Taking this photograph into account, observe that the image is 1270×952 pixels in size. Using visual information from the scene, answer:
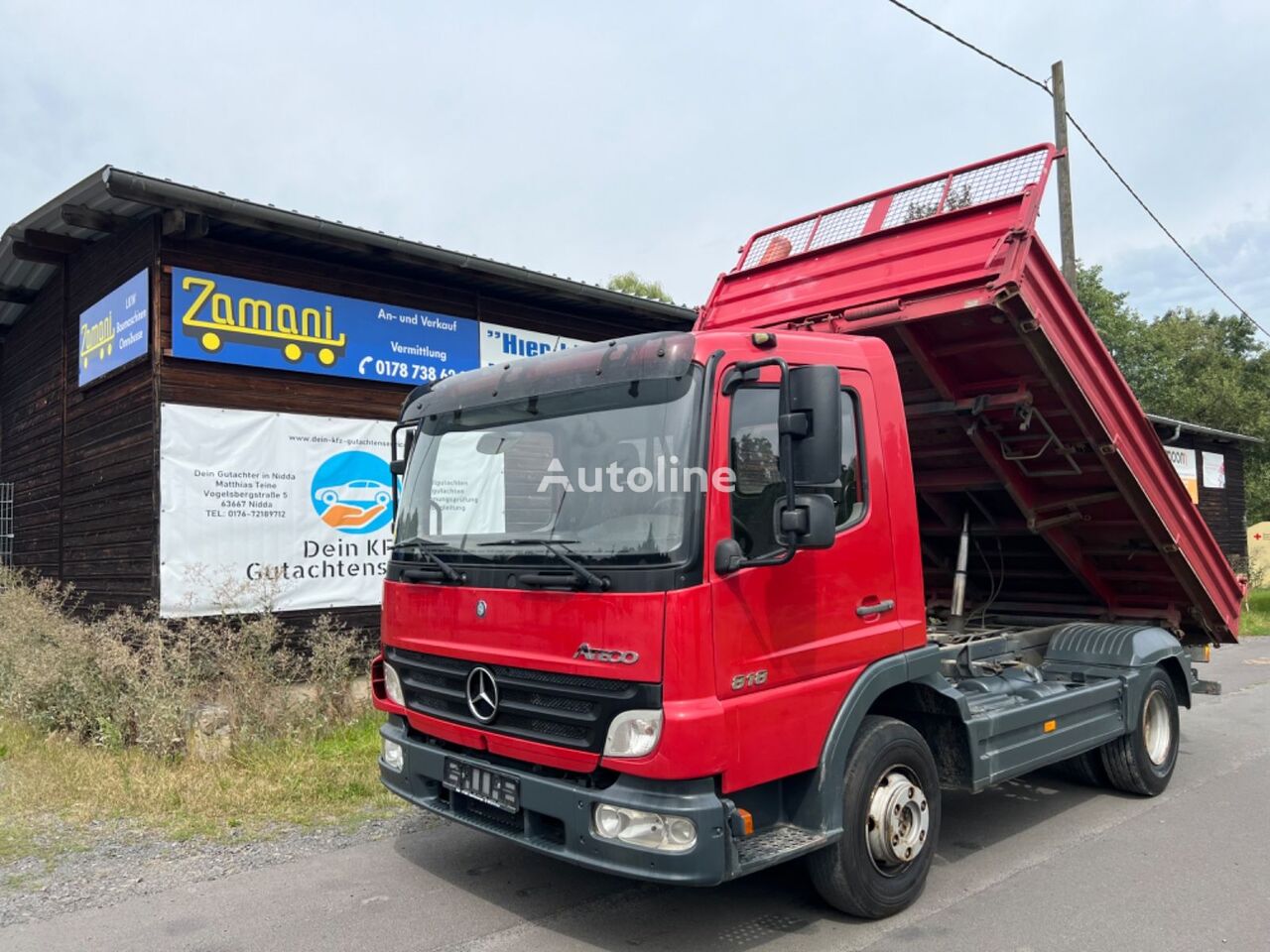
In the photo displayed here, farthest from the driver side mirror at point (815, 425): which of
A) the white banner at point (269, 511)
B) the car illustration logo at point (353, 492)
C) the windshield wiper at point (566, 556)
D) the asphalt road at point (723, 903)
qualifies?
the car illustration logo at point (353, 492)

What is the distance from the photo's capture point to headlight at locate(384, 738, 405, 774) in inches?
179

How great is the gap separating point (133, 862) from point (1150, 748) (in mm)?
6236

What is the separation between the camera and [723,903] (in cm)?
437

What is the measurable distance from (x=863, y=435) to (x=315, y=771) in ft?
14.0

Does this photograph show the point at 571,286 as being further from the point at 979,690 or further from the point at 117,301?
the point at 979,690

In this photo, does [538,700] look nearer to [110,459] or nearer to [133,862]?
[133,862]

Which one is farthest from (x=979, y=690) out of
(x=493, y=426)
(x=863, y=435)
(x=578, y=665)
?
(x=493, y=426)

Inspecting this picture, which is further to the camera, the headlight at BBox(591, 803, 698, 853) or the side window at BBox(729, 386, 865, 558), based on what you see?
the side window at BBox(729, 386, 865, 558)

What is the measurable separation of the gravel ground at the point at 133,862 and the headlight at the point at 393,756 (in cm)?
94

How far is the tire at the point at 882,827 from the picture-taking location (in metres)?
4.00

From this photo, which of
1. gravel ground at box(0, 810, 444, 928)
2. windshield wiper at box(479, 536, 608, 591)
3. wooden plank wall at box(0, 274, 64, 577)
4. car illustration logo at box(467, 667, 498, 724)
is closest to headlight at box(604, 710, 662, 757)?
windshield wiper at box(479, 536, 608, 591)

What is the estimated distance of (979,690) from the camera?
5.28 m

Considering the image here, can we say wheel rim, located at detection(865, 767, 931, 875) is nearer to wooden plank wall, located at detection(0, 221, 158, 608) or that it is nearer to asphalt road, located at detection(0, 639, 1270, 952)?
A: asphalt road, located at detection(0, 639, 1270, 952)

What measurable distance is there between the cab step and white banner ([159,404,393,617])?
5.44 meters
